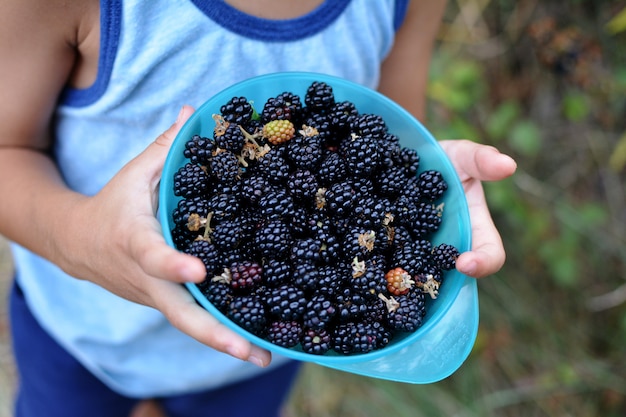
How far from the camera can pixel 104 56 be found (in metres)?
0.75

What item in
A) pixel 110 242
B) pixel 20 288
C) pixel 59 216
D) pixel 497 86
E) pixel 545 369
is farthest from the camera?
pixel 497 86

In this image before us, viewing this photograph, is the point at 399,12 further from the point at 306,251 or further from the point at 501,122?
the point at 501,122

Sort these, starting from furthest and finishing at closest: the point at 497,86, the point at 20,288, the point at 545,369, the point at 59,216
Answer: the point at 497,86, the point at 545,369, the point at 20,288, the point at 59,216

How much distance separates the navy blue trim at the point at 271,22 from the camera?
771mm

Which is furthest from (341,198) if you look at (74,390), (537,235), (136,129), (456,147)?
(537,235)

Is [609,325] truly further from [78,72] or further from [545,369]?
[78,72]

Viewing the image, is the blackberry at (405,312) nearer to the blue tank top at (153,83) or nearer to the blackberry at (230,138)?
the blackberry at (230,138)

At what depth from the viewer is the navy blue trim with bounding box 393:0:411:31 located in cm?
94

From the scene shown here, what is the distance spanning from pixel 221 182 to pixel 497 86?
4.80 feet

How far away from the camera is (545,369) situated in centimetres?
179

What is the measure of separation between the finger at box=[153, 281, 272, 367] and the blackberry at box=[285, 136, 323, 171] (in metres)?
0.25

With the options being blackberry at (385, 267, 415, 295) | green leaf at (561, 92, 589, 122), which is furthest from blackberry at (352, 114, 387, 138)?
green leaf at (561, 92, 589, 122)

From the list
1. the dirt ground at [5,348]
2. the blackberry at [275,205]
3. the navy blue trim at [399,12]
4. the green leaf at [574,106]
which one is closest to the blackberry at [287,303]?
the blackberry at [275,205]

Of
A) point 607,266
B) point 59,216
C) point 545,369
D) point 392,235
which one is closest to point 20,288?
point 59,216
